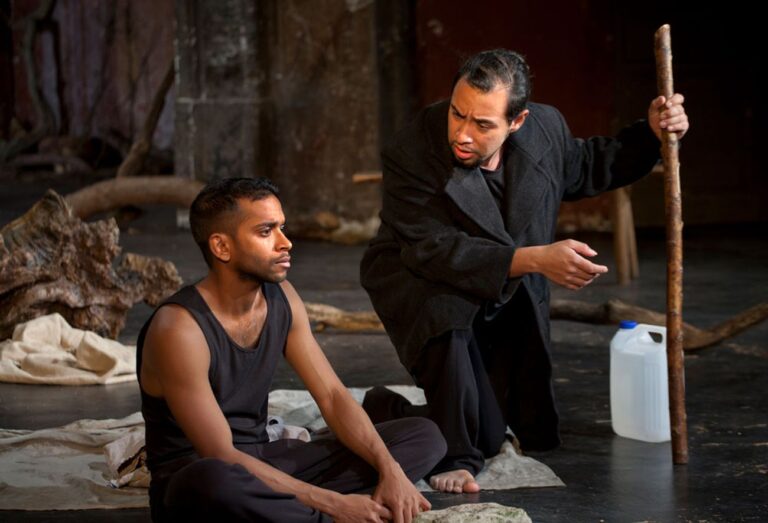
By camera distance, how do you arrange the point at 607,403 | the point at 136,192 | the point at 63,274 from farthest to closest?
the point at 136,192 < the point at 63,274 < the point at 607,403

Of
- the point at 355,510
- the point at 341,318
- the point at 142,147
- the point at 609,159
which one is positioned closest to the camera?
the point at 355,510

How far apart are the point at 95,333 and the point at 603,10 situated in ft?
18.5

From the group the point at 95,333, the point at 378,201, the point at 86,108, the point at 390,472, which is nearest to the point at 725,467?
the point at 390,472

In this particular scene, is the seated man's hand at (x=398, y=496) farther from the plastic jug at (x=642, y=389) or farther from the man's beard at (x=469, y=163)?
the plastic jug at (x=642, y=389)

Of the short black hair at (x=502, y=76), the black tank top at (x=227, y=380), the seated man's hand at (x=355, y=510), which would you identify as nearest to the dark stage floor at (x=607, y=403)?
the black tank top at (x=227, y=380)

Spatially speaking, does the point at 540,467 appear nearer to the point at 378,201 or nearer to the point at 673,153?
the point at 673,153

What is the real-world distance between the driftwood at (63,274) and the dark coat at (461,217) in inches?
86.9

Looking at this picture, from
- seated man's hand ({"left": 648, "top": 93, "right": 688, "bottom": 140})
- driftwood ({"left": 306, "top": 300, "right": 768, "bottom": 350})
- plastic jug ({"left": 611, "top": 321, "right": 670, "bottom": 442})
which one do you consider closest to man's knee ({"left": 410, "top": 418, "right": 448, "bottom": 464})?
plastic jug ({"left": 611, "top": 321, "right": 670, "bottom": 442})

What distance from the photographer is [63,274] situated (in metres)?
6.57

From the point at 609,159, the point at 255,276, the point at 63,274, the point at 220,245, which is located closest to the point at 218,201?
the point at 220,245

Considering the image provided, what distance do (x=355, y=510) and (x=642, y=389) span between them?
5.49 ft

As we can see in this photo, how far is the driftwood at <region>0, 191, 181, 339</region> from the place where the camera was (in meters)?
6.45

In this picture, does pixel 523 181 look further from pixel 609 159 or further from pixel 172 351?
pixel 172 351

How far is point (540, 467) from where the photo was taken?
14.8ft
